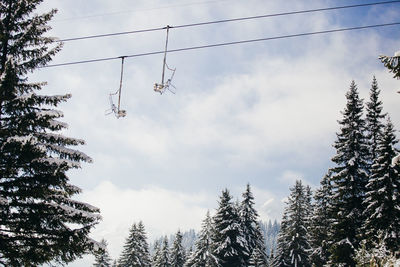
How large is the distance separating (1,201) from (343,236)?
23374 millimetres

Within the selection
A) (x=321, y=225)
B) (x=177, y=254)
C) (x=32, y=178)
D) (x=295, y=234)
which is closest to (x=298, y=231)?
(x=295, y=234)

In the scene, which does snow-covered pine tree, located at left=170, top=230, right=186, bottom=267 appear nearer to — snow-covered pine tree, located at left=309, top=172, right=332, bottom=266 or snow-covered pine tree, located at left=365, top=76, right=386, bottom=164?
snow-covered pine tree, located at left=309, top=172, right=332, bottom=266

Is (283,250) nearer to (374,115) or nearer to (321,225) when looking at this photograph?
(321,225)

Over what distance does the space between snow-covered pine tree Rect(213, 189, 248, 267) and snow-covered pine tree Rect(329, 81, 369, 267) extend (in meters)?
13.9

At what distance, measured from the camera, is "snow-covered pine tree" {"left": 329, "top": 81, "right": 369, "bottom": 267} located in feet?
80.5

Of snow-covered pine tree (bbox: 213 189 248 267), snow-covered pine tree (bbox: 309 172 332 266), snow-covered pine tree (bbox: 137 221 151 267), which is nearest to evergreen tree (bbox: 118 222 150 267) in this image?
snow-covered pine tree (bbox: 137 221 151 267)

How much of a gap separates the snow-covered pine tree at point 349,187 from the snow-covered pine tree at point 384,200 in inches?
32.7

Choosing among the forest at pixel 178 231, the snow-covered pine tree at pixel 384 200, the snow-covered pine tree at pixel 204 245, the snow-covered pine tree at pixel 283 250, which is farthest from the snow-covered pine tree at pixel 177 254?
the snow-covered pine tree at pixel 384 200

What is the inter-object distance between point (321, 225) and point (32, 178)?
1474 inches

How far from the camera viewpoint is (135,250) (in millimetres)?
47406

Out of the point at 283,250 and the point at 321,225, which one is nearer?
the point at 321,225

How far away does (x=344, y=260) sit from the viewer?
2423cm

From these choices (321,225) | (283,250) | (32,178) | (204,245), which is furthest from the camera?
(283,250)

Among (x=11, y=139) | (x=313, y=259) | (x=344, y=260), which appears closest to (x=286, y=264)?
(x=313, y=259)
